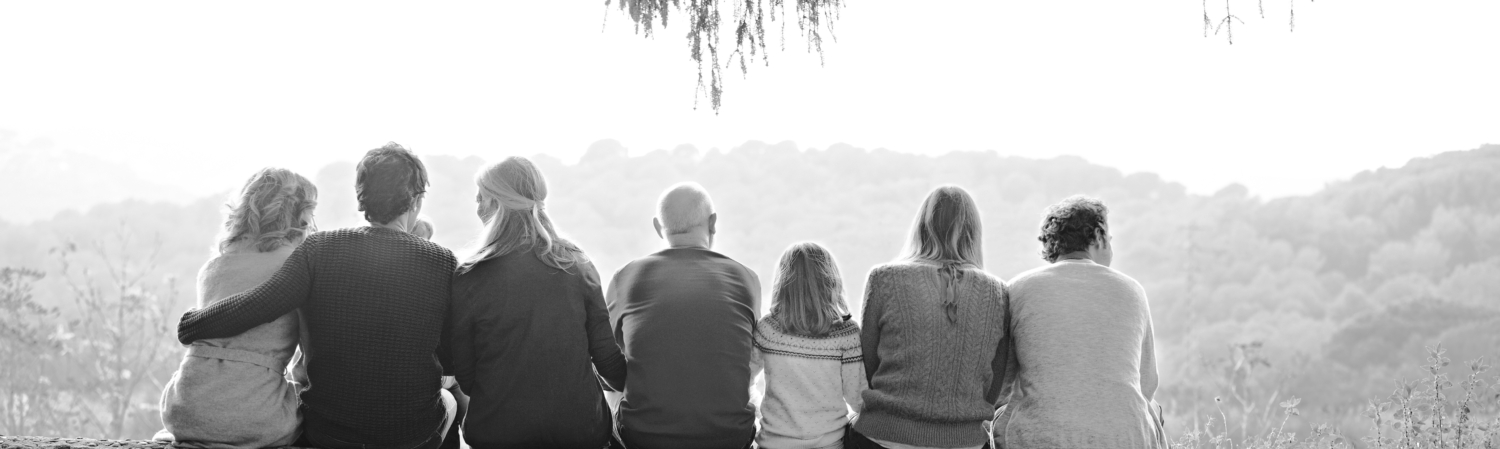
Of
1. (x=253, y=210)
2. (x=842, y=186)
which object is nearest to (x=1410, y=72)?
(x=842, y=186)

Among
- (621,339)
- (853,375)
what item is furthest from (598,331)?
(853,375)

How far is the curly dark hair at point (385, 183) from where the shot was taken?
2.55 m

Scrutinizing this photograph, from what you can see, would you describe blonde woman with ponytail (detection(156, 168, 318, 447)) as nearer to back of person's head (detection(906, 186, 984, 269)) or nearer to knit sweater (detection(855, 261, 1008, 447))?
knit sweater (detection(855, 261, 1008, 447))

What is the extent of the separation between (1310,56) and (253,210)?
21237mm

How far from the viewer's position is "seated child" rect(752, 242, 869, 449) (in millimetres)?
2727

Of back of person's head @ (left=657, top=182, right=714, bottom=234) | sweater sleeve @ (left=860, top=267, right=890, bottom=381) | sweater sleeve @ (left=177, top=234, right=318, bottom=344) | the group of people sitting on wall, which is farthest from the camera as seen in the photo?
back of person's head @ (left=657, top=182, right=714, bottom=234)

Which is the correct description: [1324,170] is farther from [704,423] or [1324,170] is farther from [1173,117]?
[704,423]

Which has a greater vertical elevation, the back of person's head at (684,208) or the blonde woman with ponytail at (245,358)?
the back of person's head at (684,208)

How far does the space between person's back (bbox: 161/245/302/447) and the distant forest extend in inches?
493

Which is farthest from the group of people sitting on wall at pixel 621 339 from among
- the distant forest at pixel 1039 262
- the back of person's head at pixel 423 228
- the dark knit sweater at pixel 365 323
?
the distant forest at pixel 1039 262

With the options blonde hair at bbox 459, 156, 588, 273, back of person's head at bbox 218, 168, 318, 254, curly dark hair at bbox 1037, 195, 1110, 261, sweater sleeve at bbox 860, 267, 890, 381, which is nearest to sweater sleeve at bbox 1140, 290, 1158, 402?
curly dark hair at bbox 1037, 195, 1110, 261

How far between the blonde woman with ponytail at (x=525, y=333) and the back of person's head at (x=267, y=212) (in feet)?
1.59

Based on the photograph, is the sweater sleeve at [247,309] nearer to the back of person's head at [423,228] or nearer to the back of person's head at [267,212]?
the back of person's head at [267,212]

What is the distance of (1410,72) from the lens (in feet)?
56.6
